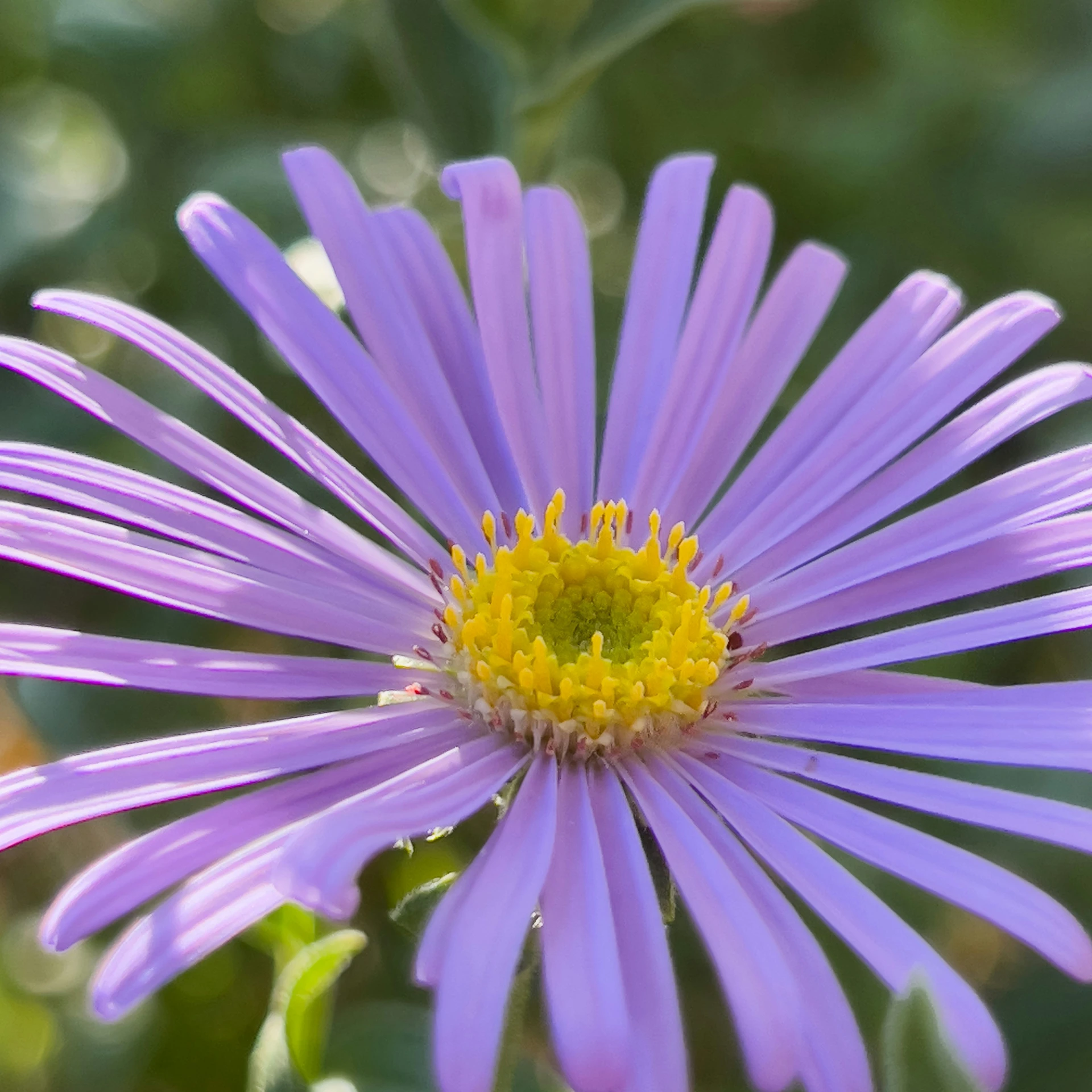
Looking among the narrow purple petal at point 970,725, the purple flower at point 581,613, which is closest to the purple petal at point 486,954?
the purple flower at point 581,613

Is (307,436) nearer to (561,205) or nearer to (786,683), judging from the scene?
(561,205)

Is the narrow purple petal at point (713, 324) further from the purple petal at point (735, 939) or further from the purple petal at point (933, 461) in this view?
the purple petal at point (735, 939)

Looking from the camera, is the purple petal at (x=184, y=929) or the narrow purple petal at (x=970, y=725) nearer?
the purple petal at (x=184, y=929)

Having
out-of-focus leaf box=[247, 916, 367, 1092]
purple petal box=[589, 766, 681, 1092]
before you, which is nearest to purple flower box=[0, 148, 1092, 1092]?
purple petal box=[589, 766, 681, 1092]

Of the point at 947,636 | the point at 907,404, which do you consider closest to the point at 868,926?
the point at 947,636

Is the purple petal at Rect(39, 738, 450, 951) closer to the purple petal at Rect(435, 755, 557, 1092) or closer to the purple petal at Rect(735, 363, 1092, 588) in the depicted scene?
the purple petal at Rect(435, 755, 557, 1092)
